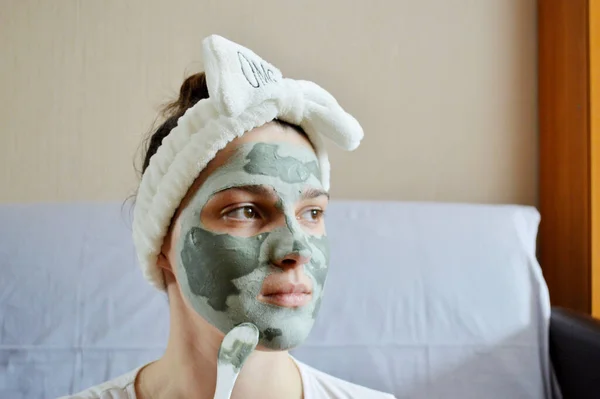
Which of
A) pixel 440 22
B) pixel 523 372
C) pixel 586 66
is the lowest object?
pixel 523 372

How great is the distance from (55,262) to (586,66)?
4.37 ft

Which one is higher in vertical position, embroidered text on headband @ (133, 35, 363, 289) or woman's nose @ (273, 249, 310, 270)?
embroidered text on headband @ (133, 35, 363, 289)

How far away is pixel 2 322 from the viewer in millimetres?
1233

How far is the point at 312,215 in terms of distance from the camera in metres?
0.83

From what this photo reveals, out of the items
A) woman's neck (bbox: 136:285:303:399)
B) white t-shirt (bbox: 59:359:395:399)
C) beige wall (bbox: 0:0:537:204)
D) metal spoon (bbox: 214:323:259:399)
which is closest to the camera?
metal spoon (bbox: 214:323:259:399)

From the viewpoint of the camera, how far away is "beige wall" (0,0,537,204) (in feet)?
4.97

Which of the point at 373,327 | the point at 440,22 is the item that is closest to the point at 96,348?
the point at 373,327

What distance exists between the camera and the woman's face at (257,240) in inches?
28.8

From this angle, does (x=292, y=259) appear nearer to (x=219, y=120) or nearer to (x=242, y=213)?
(x=242, y=213)

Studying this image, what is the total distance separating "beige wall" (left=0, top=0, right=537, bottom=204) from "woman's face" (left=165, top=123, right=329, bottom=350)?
791 mm

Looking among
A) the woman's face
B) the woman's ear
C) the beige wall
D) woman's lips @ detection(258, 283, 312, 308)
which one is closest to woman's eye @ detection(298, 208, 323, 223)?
the woman's face

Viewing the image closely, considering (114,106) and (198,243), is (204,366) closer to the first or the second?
(198,243)

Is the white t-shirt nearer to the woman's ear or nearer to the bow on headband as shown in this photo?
the woman's ear

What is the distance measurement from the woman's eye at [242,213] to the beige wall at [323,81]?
829 millimetres
